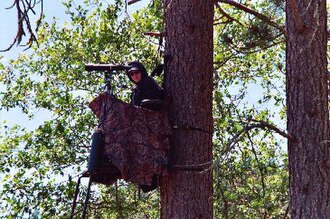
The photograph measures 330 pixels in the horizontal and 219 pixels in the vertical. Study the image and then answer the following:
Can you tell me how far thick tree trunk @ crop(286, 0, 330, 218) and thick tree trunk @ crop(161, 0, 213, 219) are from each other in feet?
1.95

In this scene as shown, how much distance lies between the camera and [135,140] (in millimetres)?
3727

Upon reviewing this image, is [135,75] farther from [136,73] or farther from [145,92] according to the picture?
[145,92]

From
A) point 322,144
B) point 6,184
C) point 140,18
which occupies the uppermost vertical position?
point 140,18

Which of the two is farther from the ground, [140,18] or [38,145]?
[140,18]

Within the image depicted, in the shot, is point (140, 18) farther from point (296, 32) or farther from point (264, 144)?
point (296, 32)

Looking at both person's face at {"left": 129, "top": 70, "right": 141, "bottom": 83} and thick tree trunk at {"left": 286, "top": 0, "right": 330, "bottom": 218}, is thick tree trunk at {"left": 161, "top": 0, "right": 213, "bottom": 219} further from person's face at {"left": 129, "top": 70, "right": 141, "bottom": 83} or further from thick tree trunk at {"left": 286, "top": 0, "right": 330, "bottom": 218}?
thick tree trunk at {"left": 286, "top": 0, "right": 330, "bottom": 218}

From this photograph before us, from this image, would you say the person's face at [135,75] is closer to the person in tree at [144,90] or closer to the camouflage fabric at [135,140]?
the person in tree at [144,90]

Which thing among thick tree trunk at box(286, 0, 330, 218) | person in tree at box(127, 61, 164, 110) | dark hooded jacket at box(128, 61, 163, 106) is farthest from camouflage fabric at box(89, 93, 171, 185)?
thick tree trunk at box(286, 0, 330, 218)

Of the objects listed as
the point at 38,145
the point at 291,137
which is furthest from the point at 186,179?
the point at 38,145

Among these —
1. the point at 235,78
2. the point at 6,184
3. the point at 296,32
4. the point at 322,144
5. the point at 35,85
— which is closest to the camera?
the point at 322,144

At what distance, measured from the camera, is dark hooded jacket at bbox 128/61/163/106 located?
3.93 meters

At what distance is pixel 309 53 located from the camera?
3617 mm

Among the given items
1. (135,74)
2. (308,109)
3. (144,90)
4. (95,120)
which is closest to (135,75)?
(135,74)

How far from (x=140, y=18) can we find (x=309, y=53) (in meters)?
4.80
